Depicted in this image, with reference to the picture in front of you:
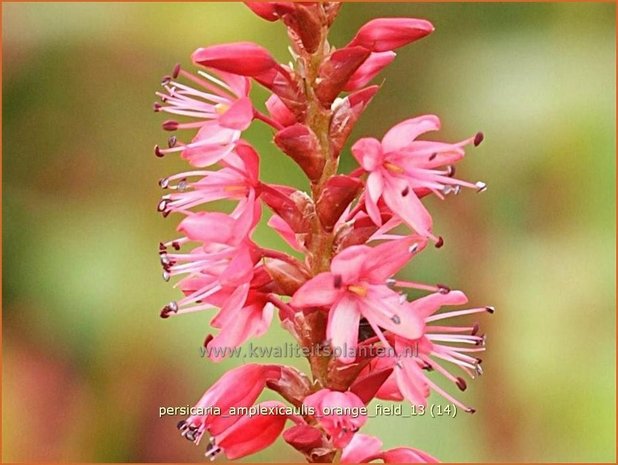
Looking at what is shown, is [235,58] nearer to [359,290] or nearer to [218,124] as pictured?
[218,124]

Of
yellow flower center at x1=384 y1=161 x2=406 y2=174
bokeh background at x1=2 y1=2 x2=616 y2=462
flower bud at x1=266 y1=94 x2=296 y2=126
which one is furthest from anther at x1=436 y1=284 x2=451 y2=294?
bokeh background at x1=2 y1=2 x2=616 y2=462

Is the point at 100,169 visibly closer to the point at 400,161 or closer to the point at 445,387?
the point at 445,387

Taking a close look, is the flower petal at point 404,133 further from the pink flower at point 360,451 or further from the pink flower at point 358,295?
the pink flower at point 360,451

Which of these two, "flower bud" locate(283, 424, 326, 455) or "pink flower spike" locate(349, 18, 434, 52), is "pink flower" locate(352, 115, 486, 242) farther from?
"flower bud" locate(283, 424, 326, 455)

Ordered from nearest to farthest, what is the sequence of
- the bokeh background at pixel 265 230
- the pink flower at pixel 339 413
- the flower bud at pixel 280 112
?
the pink flower at pixel 339 413 → the flower bud at pixel 280 112 → the bokeh background at pixel 265 230

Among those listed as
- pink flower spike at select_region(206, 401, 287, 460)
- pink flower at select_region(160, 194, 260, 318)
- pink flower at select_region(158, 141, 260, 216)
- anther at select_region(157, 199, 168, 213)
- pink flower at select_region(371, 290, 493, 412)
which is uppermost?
pink flower at select_region(158, 141, 260, 216)

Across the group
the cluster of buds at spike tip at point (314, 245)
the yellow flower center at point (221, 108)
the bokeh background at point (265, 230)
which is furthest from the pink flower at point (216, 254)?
the bokeh background at point (265, 230)
